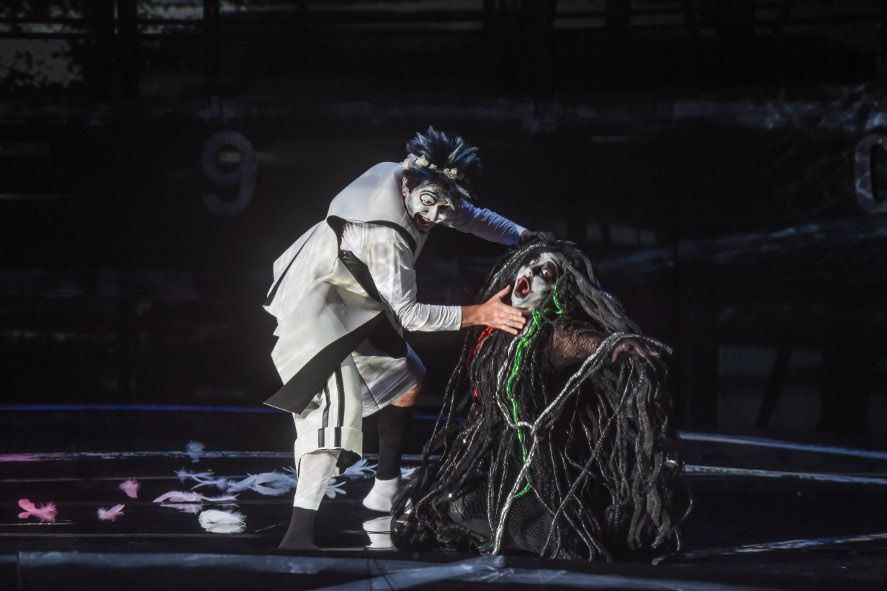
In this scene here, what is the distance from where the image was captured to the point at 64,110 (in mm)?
4969

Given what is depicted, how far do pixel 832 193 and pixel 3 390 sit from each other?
4.08m

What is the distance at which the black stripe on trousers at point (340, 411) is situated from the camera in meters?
2.71

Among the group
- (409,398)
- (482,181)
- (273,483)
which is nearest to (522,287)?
(409,398)

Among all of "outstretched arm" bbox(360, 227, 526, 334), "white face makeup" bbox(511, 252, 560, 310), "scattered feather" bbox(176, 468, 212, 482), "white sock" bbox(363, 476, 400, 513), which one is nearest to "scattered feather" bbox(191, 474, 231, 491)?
"scattered feather" bbox(176, 468, 212, 482)

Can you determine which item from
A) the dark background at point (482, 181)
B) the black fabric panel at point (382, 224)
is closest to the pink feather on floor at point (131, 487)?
the black fabric panel at point (382, 224)

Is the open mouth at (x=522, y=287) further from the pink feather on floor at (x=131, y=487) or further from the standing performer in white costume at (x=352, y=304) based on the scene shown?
the pink feather on floor at (x=131, y=487)

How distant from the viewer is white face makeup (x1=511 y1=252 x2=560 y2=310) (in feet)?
9.23

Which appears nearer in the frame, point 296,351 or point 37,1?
point 296,351

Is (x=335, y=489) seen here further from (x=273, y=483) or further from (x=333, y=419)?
(x=333, y=419)

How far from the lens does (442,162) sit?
9.27 ft

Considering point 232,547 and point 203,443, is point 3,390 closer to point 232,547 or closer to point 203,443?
point 203,443

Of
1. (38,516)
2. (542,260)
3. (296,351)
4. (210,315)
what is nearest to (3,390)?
(210,315)

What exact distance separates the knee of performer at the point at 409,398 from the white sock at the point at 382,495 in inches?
9.1

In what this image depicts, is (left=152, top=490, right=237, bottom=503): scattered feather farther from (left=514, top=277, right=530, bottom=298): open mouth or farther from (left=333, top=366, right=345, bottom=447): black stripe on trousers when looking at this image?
(left=514, top=277, right=530, bottom=298): open mouth
